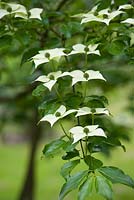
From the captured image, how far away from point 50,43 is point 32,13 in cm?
25

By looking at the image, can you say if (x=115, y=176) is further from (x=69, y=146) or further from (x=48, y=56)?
(x=48, y=56)

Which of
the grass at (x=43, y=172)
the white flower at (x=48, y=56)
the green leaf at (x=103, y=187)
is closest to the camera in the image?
the green leaf at (x=103, y=187)

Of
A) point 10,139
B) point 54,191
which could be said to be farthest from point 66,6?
point 10,139

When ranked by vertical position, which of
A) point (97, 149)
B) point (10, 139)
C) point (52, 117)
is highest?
point (52, 117)

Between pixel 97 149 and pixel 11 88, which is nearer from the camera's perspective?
pixel 97 149

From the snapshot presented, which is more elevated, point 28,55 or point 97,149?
point 28,55

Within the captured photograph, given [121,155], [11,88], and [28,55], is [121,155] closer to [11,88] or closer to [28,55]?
[11,88]

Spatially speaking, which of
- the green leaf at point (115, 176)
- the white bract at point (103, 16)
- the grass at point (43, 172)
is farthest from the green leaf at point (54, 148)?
the grass at point (43, 172)

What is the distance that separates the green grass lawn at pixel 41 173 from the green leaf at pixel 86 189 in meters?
3.16

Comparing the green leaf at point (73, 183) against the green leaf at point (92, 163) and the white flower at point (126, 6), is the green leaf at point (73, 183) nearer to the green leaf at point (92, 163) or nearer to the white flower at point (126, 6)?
the green leaf at point (92, 163)

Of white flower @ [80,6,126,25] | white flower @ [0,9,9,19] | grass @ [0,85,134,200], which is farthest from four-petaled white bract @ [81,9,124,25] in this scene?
grass @ [0,85,134,200]

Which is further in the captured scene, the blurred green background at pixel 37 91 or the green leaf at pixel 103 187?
the blurred green background at pixel 37 91

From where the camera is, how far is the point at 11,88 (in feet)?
11.6

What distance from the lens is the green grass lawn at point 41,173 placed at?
515 centimetres
